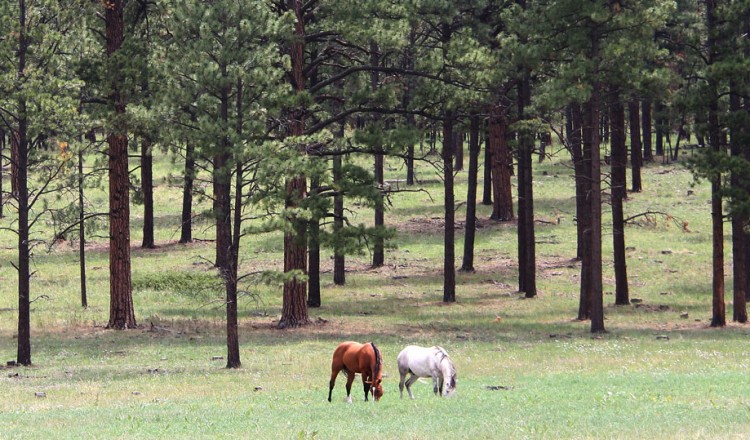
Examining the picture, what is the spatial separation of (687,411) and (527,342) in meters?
14.0

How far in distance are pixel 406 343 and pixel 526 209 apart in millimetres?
11347

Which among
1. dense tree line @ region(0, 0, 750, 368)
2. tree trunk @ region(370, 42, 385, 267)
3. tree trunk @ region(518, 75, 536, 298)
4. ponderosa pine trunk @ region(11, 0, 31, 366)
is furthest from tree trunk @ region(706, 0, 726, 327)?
ponderosa pine trunk @ region(11, 0, 31, 366)

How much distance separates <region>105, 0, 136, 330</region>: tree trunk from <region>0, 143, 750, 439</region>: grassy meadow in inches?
41.9

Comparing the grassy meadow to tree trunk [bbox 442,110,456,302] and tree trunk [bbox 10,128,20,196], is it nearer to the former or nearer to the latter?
tree trunk [bbox 442,110,456,302]

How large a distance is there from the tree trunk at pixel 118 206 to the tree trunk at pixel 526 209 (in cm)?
1398

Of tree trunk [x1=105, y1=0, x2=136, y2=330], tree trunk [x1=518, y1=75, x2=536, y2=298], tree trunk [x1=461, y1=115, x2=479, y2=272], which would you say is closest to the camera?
tree trunk [x1=105, y1=0, x2=136, y2=330]

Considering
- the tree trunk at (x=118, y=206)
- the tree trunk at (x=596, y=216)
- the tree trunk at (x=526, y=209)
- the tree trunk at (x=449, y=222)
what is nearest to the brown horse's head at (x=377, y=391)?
the tree trunk at (x=596, y=216)

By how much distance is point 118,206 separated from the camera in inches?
1202

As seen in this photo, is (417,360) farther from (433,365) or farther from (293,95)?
(293,95)

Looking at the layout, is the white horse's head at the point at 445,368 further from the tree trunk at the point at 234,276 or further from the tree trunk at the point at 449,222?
the tree trunk at the point at 449,222

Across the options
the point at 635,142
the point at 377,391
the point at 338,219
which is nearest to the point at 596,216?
the point at 338,219

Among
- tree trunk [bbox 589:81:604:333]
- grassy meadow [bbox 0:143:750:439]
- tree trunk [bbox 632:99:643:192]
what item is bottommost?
grassy meadow [bbox 0:143:750:439]

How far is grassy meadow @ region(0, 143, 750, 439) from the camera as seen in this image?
14.2m

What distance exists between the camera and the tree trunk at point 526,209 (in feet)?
122
